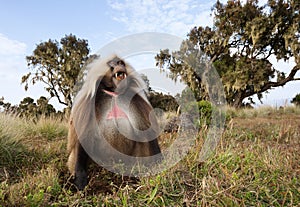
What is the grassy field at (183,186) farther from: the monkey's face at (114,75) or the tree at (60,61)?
the tree at (60,61)

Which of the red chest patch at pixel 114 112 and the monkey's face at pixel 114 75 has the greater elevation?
the monkey's face at pixel 114 75

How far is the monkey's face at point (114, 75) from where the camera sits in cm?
238

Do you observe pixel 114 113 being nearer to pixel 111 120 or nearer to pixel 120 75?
pixel 111 120

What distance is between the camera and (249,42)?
1684 centimetres

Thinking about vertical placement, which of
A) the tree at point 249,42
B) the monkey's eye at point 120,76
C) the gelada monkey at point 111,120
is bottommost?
the gelada monkey at point 111,120

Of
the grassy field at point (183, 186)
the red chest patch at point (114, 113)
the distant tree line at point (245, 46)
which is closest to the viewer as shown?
the grassy field at point (183, 186)

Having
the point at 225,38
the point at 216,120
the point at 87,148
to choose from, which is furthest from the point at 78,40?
the point at 87,148

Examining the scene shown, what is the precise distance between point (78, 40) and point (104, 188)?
1999 cm

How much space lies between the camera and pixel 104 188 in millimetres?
2312

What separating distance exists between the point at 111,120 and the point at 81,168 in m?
0.51

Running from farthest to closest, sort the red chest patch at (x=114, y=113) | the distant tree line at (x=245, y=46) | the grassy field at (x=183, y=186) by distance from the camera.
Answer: the distant tree line at (x=245, y=46)
the red chest patch at (x=114, y=113)
the grassy field at (x=183, y=186)

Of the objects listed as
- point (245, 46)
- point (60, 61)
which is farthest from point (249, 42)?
point (60, 61)

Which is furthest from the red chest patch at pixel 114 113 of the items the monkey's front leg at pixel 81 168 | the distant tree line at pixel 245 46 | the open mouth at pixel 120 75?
the distant tree line at pixel 245 46

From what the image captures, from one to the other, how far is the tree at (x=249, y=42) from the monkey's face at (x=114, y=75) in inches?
488
